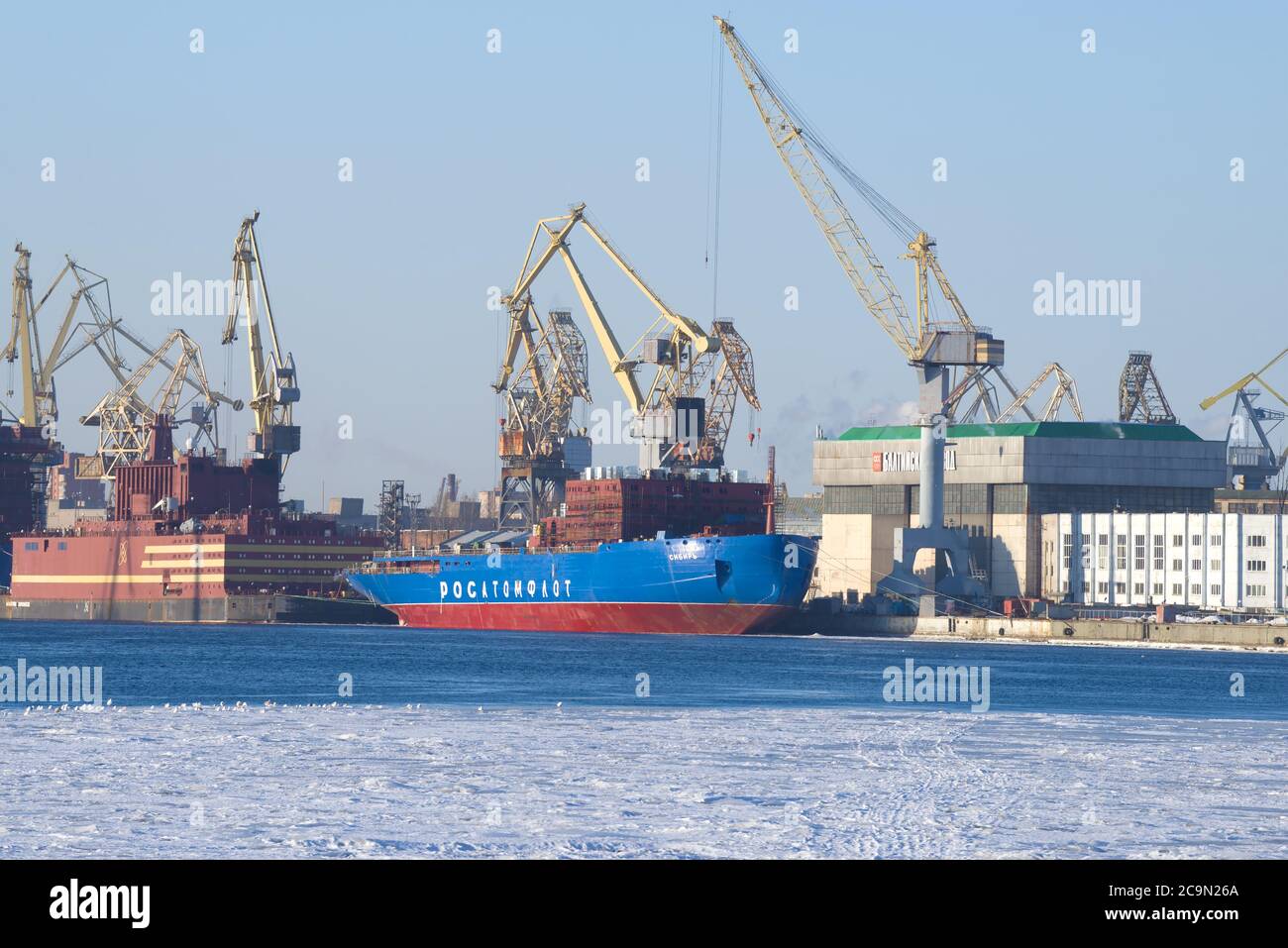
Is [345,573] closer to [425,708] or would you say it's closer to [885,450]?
[885,450]

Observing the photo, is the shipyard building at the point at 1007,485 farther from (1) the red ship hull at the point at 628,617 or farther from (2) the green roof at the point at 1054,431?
(1) the red ship hull at the point at 628,617

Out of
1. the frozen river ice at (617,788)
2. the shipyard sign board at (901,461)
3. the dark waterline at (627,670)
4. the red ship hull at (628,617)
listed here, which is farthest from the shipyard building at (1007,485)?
the frozen river ice at (617,788)

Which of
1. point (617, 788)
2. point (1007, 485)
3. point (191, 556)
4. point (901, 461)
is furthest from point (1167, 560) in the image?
point (617, 788)

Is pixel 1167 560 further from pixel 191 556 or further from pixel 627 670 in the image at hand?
pixel 191 556

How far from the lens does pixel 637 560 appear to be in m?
113

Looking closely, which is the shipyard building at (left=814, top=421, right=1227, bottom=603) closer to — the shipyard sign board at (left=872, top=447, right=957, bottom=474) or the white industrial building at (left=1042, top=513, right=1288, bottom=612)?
the shipyard sign board at (left=872, top=447, right=957, bottom=474)

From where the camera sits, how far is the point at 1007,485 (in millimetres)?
127625

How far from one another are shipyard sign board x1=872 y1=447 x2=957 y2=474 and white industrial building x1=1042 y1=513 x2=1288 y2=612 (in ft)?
28.4

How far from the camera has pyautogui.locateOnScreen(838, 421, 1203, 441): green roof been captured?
128m

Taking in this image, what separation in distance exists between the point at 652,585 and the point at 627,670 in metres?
43.8

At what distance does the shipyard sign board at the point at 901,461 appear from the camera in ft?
426

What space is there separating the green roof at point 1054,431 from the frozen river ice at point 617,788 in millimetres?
90879
